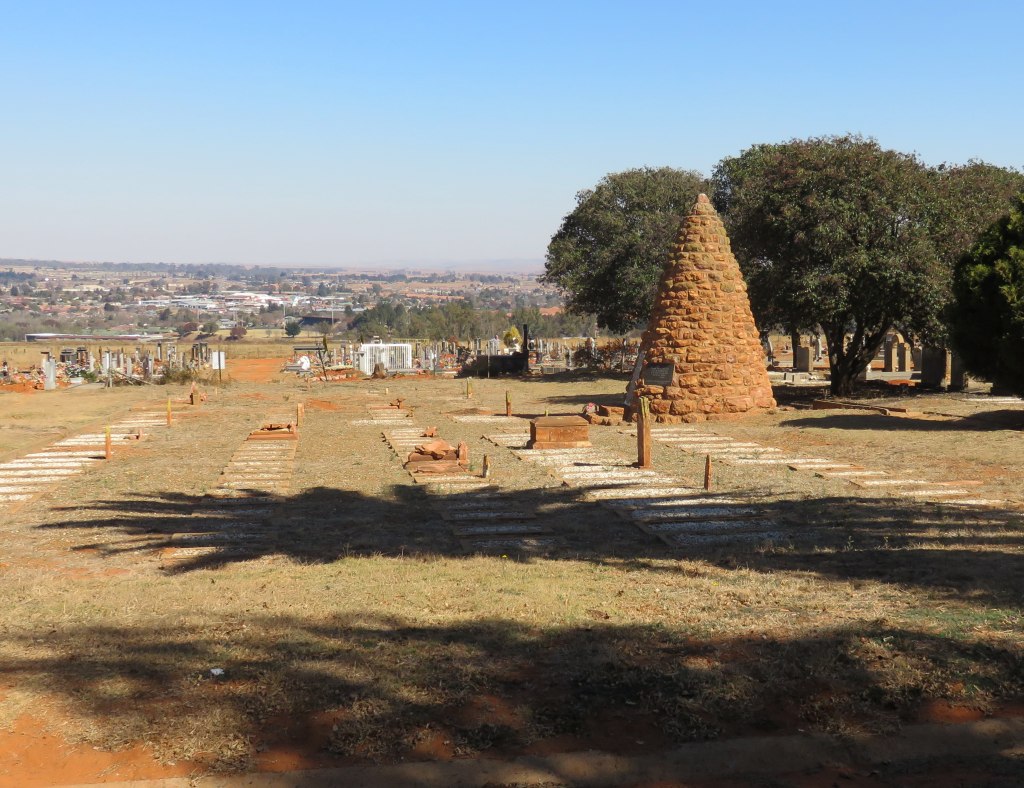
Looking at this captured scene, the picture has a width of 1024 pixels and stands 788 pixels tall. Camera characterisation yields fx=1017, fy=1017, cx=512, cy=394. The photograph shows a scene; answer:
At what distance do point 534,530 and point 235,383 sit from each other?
2658 cm

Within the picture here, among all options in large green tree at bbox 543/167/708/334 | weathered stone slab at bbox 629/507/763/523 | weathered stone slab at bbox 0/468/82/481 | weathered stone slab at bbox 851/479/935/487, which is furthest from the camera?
large green tree at bbox 543/167/708/334

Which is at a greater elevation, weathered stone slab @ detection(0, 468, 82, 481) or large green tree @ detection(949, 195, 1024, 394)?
large green tree @ detection(949, 195, 1024, 394)

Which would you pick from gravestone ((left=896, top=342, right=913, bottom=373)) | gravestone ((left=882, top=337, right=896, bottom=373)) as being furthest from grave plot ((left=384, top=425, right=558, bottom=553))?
gravestone ((left=882, top=337, right=896, bottom=373))

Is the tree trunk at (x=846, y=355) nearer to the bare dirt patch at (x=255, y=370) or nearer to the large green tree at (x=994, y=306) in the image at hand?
the large green tree at (x=994, y=306)

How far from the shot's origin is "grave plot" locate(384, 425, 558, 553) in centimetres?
992

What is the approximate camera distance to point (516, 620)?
6637 mm

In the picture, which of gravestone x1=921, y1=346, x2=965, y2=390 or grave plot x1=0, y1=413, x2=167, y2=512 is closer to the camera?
grave plot x1=0, y1=413, x2=167, y2=512

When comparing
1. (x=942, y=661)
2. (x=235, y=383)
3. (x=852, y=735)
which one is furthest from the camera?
(x=235, y=383)

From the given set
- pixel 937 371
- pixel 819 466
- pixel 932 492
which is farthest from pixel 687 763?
pixel 937 371

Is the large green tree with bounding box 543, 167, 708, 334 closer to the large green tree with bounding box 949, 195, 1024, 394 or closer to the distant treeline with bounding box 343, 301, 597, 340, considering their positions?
the large green tree with bounding box 949, 195, 1024, 394

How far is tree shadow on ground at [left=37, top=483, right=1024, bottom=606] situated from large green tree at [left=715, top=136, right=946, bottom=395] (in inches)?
499

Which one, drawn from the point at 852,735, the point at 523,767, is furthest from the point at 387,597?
the point at 852,735

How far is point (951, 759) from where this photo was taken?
15.0ft

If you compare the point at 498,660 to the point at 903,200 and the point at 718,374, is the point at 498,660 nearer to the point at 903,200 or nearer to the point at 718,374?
the point at 718,374
